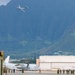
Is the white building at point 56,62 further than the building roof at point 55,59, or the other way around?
the building roof at point 55,59

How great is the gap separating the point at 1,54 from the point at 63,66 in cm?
11313

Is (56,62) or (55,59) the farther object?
(55,59)

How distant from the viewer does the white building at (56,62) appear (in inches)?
4614

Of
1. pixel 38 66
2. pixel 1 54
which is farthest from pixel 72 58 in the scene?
pixel 1 54

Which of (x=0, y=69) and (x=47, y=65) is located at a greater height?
(x=47, y=65)

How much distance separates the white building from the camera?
11719 centimetres

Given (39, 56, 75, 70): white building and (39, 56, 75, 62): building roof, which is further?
(39, 56, 75, 62): building roof

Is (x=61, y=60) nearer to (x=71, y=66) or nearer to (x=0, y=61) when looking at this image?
(x=71, y=66)

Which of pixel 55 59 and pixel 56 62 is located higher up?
pixel 55 59

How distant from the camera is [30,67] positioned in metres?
122

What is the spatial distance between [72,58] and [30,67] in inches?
515

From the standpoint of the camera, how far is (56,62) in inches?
4705

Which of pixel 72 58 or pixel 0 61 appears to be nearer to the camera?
pixel 0 61

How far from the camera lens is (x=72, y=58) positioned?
119562 mm
